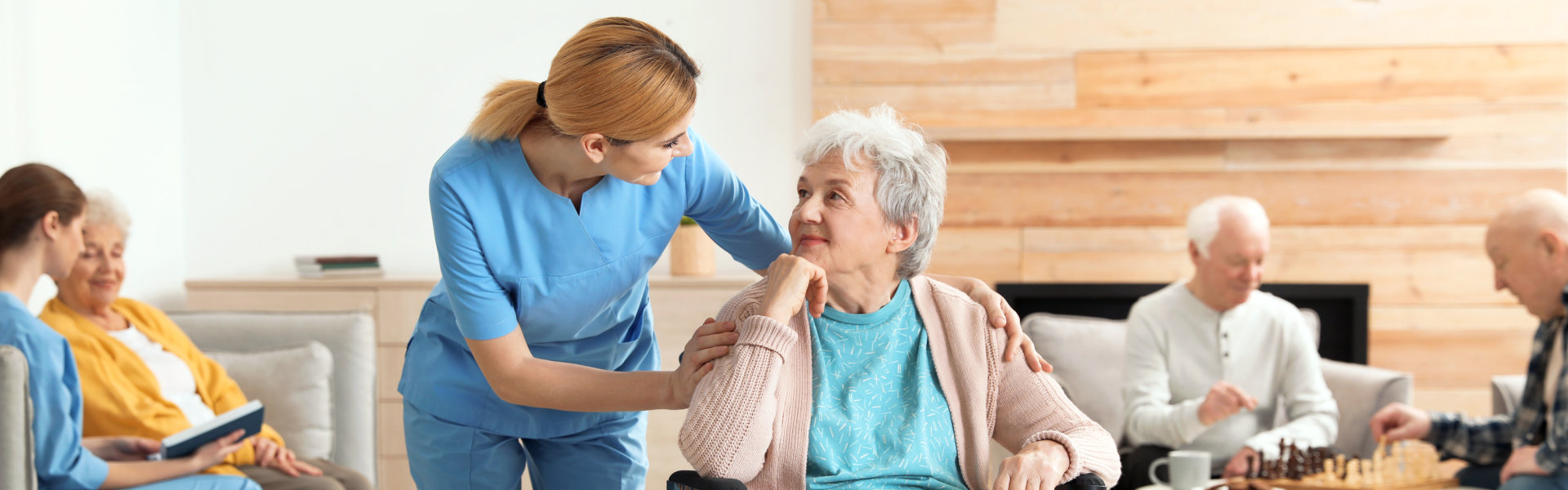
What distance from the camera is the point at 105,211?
8.30ft

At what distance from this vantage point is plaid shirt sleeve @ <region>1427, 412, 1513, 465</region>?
2.32 meters

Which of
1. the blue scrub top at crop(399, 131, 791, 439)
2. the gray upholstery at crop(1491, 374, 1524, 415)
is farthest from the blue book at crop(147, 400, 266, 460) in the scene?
Answer: the gray upholstery at crop(1491, 374, 1524, 415)

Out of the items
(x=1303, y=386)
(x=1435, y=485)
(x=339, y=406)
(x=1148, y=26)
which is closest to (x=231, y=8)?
(x=339, y=406)

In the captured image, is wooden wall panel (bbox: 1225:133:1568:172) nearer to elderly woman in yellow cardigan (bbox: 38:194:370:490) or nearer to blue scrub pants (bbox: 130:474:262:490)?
elderly woman in yellow cardigan (bbox: 38:194:370:490)

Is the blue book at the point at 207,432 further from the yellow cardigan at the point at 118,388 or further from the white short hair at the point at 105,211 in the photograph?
the white short hair at the point at 105,211

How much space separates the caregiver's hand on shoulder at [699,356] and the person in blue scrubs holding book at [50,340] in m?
1.22

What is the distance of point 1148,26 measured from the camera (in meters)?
3.79

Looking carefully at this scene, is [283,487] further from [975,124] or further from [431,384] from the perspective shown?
[975,124]

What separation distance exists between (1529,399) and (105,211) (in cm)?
330

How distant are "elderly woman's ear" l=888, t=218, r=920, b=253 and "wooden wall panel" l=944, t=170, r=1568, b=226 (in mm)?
2256

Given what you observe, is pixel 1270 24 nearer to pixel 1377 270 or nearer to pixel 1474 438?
pixel 1377 270

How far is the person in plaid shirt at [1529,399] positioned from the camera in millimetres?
2072

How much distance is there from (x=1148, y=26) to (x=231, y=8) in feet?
11.3

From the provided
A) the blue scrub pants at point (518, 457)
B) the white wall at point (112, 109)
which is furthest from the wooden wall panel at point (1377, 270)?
the white wall at point (112, 109)
